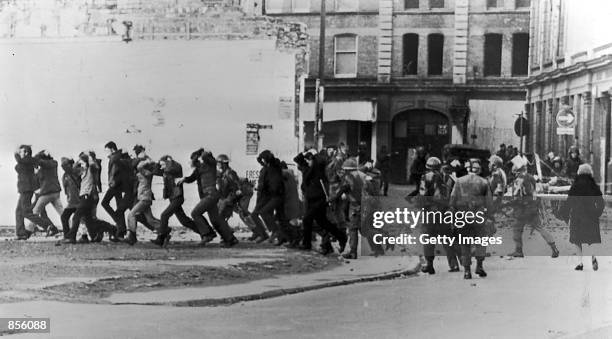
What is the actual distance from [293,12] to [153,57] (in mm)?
851

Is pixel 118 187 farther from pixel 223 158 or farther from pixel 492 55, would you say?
pixel 492 55

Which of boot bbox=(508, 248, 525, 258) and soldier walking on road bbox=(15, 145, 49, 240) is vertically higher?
soldier walking on road bbox=(15, 145, 49, 240)

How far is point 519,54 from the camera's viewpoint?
218 inches

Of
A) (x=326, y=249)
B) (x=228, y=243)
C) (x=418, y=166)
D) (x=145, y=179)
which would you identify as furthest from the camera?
(x=228, y=243)

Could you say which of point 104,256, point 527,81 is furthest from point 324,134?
point 104,256

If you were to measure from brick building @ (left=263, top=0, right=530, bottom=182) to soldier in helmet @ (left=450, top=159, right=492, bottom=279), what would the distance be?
20cm

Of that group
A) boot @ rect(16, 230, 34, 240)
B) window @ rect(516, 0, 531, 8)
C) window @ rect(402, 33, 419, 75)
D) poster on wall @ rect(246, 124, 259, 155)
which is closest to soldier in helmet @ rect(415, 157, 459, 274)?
window @ rect(402, 33, 419, 75)

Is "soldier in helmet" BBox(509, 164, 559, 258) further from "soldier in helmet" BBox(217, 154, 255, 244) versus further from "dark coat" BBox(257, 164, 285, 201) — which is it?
"soldier in helmet" BBox(217, 154, 255, 244)

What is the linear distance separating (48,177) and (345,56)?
1781mm

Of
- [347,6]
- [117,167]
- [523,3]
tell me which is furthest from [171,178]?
[523,3]

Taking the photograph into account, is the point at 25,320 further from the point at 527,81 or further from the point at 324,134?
the point at 527,81

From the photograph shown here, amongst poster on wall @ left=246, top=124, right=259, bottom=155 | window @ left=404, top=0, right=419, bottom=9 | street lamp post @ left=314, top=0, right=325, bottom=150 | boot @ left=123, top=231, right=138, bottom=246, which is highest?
window @ left=404, top=0, right=419, bottom=9

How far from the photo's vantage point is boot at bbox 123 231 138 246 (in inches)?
249

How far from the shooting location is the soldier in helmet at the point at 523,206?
5626 millimetres
